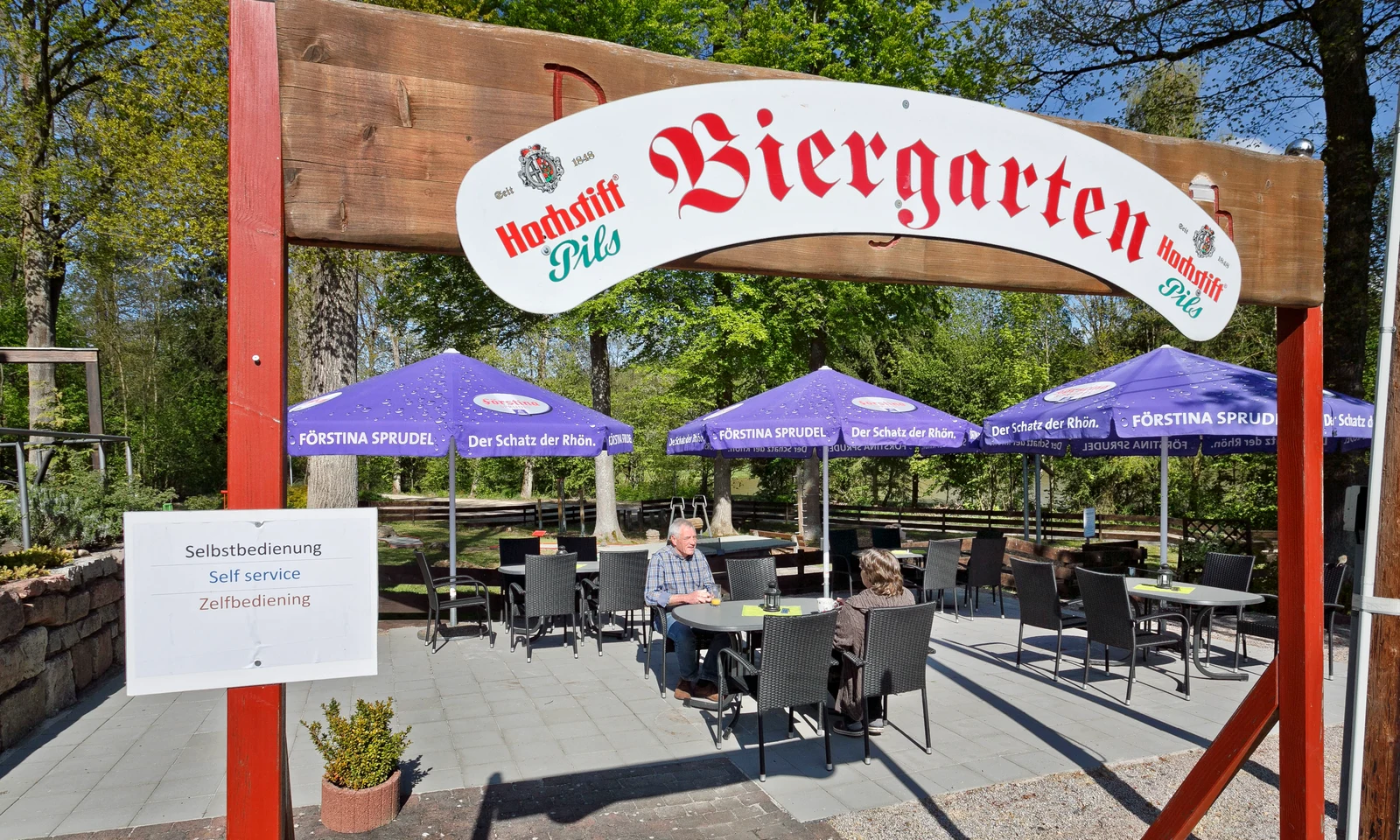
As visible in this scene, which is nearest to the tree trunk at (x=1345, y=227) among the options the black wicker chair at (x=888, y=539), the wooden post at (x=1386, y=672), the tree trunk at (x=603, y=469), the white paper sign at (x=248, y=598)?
the black wicker chair at (x=888, y=539)

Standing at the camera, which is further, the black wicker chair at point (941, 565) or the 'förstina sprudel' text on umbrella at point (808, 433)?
the black wicker chair at point (941, 565)

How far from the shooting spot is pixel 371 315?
1107 inches

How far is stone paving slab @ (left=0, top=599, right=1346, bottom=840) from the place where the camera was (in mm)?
4211

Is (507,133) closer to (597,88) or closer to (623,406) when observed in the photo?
(597,88)

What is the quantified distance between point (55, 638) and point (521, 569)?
3.57 meters

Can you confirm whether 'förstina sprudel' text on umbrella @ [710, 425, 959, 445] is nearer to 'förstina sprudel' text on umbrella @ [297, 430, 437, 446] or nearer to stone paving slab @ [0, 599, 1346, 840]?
stone paving slab @ [0, 599, 1346, 840]

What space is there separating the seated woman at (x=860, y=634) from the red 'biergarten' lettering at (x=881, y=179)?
8.77 feet

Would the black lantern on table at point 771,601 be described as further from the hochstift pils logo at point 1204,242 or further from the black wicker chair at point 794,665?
the hochstift pils logo at point 1204,242

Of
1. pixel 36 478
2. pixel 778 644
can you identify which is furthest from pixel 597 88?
pixel 36 478

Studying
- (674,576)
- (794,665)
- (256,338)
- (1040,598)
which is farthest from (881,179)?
(1040,598)

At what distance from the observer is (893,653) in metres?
4.66

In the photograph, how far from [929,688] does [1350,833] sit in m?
3.51

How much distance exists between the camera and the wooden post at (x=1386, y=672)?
2564 mm

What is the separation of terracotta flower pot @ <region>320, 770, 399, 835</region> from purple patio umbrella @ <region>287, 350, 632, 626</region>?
3196mm
